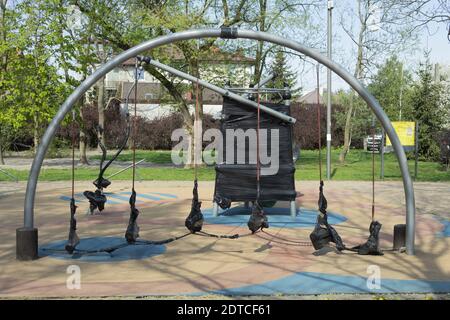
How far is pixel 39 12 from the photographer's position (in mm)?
19047

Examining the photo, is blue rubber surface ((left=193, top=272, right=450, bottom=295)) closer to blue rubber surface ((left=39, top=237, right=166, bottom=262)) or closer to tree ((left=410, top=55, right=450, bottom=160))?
blue rubber surface ((left=39, top=237, right=166, bottom=262))

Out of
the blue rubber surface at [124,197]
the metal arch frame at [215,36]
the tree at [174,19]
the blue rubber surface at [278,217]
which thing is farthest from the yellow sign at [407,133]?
the metal arch frame at [215,36]

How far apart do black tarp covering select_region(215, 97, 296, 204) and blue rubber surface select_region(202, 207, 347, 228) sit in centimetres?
41

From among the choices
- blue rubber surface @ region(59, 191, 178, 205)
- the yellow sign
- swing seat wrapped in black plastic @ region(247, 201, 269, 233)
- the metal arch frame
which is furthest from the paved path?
the yellow sign

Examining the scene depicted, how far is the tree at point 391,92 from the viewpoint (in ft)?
102

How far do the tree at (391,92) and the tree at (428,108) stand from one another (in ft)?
2.94

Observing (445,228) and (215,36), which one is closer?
(215,36)

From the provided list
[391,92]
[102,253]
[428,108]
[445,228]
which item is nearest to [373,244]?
[445,228]

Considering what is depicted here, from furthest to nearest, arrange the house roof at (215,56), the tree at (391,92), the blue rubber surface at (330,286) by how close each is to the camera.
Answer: the tree at (391,92) < the house roof at (215,56) < the blue rubber surface at (330,286)

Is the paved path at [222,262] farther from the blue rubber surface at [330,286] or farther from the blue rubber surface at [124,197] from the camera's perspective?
the blue rubber surface at [124,197]

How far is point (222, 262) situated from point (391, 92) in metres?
31.3

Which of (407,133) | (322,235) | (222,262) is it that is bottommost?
(222,262)

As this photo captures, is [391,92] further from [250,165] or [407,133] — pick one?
[250,165]

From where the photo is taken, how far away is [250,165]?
390 inches
